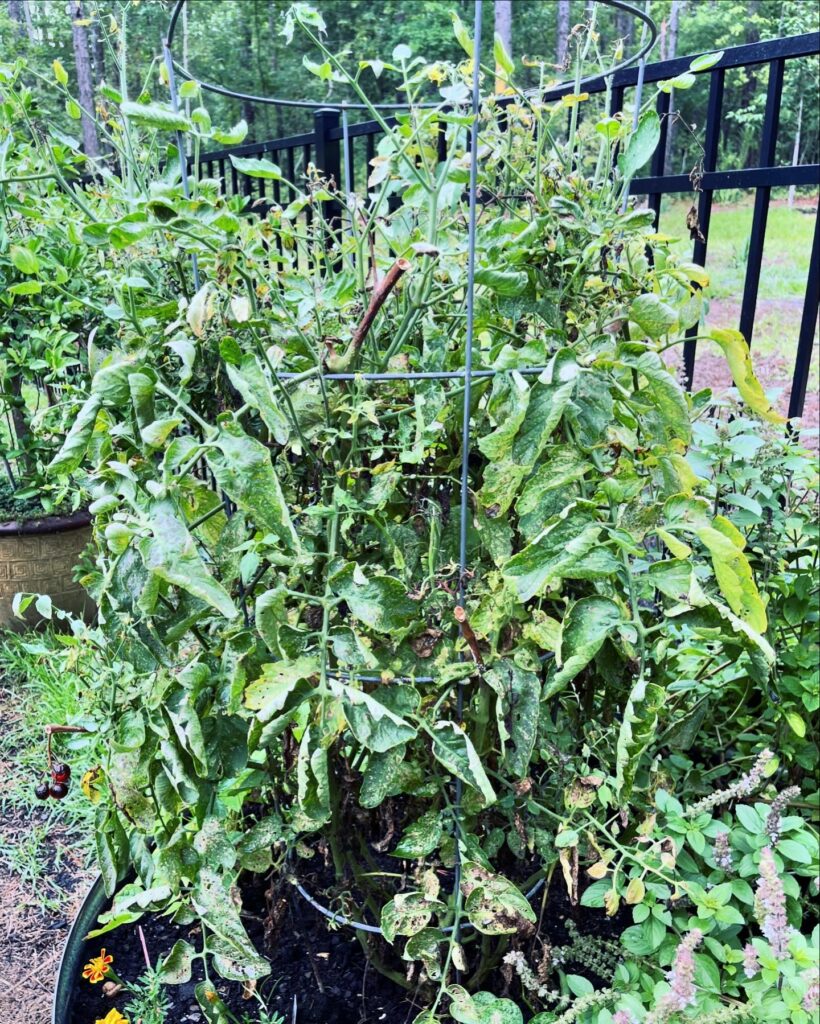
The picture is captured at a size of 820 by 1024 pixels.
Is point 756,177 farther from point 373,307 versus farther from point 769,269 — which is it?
point 769,269

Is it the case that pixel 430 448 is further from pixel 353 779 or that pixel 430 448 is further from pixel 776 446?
pixel 776 446

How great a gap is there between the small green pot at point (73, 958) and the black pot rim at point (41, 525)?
1.61 meters

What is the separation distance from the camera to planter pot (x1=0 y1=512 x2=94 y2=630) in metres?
2.88

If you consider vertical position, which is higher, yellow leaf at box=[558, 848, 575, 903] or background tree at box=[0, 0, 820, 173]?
background tree at box=[0, 0, 820, 173]

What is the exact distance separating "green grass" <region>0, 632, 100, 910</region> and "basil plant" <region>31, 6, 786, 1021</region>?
20.2 inches

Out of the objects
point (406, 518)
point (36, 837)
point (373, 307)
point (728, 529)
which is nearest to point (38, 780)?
point (36, 837)

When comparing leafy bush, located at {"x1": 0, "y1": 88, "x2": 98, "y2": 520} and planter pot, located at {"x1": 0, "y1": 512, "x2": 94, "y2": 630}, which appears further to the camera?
planter pot, located at {"x1": 0, "y1": 512, "x2": 94, "y2": 630}

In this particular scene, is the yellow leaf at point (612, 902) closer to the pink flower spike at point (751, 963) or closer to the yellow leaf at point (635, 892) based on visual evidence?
the yellow leaf at point (635, 892)

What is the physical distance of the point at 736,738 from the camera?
165 centimetres

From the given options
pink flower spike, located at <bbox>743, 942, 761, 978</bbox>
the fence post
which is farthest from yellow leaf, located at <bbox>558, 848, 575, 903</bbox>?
the fence post

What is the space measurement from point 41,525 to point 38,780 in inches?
37.4

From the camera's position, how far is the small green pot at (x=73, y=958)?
134 centimetres

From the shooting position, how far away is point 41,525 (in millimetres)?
2881

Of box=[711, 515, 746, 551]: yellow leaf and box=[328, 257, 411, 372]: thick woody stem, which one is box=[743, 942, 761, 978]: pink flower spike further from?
box=[328, 257, 411, 372]: thick woody stem
